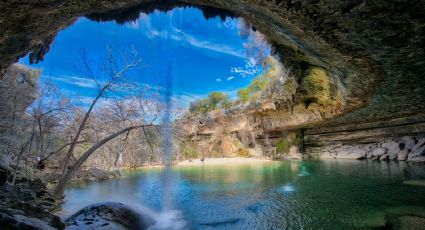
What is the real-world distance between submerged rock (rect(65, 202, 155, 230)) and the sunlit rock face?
4.64m

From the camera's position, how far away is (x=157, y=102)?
49.8 feet

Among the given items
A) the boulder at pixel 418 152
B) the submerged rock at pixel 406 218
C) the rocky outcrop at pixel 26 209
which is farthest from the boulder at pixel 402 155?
the rocky outcrop at pixel 26 209

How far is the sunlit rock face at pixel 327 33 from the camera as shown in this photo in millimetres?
6055

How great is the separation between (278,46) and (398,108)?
8.94 meters

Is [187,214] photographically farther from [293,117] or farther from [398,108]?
[293,117]

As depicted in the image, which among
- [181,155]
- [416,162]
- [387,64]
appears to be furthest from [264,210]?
[181,155]

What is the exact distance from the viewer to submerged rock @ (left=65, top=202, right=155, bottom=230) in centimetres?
673

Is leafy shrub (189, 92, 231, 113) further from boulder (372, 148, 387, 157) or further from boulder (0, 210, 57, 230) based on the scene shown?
boulder (0, 210, 57, 230)

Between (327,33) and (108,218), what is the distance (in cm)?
732

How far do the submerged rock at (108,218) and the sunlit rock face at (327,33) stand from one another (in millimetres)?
4639

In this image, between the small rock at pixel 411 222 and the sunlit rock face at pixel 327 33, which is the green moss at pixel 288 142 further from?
the small rock at pixel 411 222

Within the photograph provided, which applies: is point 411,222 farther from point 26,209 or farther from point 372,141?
point 372,141

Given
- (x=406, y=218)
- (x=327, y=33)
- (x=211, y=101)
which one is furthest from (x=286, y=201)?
(x=211, y=101)

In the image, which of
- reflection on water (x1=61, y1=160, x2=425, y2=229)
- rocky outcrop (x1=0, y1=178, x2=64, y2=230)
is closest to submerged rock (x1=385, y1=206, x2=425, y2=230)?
reflection on water (x1=61, y1=160, x2=425, y2=229)
